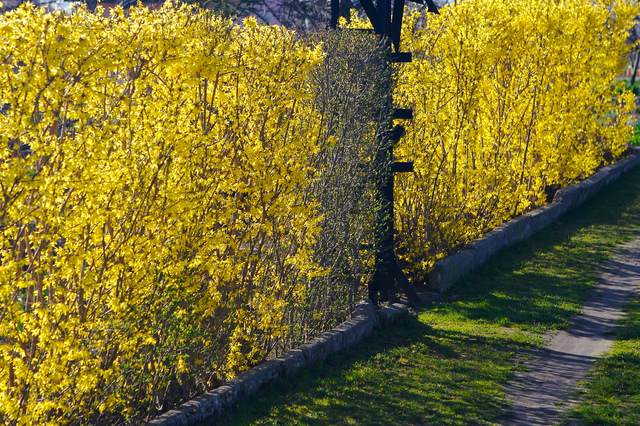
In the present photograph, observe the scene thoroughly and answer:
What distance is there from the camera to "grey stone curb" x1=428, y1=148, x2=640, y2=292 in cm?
1221

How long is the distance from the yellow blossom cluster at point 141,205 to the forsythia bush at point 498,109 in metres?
3.65

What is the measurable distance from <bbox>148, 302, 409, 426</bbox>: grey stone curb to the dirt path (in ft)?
4.93

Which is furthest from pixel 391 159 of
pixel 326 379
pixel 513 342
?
pixel 326 379

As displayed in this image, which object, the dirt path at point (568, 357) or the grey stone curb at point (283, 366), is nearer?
the grey stone curb at point (283, 366)

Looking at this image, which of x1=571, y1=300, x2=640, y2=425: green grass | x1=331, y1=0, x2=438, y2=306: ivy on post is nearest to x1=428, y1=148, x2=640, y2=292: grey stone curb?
x1=331, y1=0, x2=438, y2=306: ivy on post

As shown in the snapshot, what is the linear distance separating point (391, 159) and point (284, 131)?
2.44 meters

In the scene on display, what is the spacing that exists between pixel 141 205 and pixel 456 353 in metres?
4.02

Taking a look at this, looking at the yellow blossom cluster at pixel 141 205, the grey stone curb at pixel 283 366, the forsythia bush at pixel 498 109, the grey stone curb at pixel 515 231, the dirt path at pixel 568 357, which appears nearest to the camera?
the yellow blossom cluster at pixel 141 205

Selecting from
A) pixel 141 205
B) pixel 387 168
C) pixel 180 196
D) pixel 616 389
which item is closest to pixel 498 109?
pixel 387 168

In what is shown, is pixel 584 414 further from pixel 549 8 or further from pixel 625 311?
pixel 549 8

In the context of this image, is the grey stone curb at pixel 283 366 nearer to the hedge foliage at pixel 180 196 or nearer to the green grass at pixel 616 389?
the hedge foliage at pixel 180 196

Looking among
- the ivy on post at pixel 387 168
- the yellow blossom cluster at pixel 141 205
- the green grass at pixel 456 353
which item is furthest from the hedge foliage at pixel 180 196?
the green grass at pixel 456 353

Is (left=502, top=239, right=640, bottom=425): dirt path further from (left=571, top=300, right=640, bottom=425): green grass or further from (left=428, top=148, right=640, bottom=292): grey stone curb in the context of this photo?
(left=428, top=148, right=640, bottom=292): grey stone curb

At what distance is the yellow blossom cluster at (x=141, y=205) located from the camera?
6.04 metres
